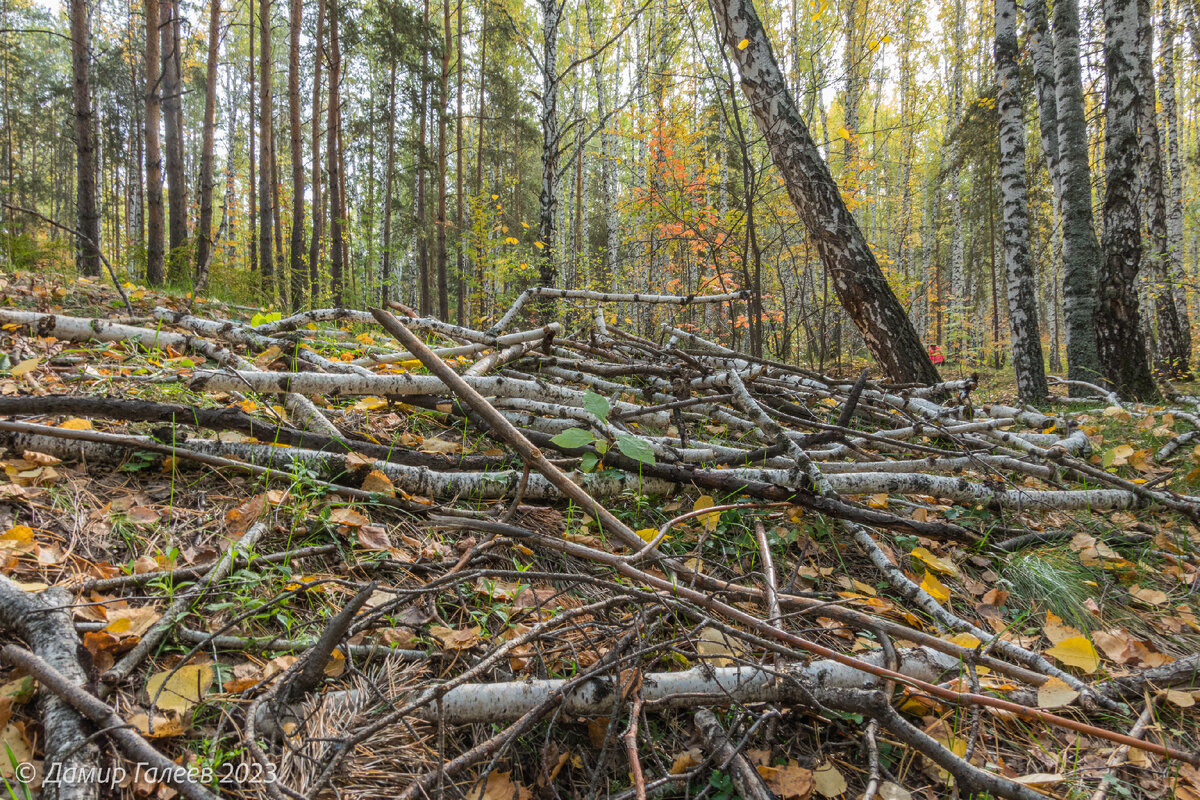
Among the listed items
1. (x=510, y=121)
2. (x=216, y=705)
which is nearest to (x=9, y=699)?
(x=216, y=705)

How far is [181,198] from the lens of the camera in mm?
8289

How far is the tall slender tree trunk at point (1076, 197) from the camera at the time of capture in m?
5.23

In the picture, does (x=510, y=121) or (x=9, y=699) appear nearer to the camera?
(x=9, y=699)

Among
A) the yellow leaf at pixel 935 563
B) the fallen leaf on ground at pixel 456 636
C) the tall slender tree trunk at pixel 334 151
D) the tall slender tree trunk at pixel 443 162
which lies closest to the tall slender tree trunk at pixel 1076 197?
the yellow leaf at pixel 935 563

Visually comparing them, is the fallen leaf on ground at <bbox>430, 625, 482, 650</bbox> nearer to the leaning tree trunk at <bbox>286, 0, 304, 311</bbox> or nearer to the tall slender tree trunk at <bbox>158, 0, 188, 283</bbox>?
the leaning tree trunk at <bbox>286, 0, 304, 311</bbox>

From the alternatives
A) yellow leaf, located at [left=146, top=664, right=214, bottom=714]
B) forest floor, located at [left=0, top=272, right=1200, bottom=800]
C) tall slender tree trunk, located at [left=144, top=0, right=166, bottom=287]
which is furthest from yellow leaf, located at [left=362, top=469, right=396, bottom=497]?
tall slender tree trunk, located at [left=144, top=0, right=166, bottom=287]

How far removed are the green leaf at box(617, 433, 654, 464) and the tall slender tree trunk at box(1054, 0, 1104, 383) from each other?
6.06m

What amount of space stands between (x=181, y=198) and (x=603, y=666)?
422 inches

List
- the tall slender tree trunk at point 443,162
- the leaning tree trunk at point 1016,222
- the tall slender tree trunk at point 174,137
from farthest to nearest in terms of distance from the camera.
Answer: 1. the tall slender tree trunk at point 443,162
2. the tall slender tree trunk at point 174,137
3. the leaning tree trunk at point 1016,222

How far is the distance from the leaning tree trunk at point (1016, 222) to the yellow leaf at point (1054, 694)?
5196 millimetres

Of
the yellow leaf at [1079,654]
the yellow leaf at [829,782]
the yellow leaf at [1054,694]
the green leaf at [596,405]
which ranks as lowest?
the yellow leaf at [829,782]

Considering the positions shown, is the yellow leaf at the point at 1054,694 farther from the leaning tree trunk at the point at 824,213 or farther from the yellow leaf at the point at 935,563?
the leaning tree trunk at the point at 824,213

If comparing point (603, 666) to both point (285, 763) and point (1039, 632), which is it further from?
point (1039, 632)

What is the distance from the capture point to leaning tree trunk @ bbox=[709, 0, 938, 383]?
3305 millimetres
